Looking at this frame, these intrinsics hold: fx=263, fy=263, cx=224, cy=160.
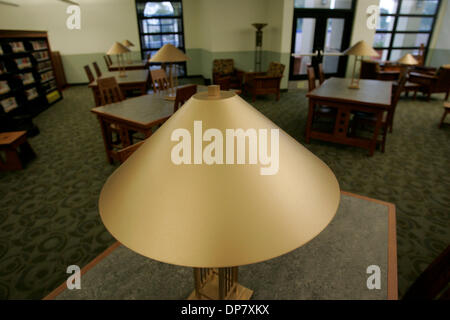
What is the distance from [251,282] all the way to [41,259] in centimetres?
177

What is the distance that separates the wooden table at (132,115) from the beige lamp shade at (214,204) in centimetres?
232

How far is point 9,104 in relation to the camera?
5.18m

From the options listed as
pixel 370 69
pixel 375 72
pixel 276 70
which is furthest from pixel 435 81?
pixel 276 70

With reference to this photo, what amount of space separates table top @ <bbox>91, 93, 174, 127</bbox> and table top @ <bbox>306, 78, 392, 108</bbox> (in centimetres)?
204

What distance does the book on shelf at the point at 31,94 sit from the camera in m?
5.82

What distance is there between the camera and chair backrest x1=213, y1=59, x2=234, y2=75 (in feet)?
24.1

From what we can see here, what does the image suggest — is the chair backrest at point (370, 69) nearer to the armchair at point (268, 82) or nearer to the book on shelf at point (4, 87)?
the armchair at point (268, 82)

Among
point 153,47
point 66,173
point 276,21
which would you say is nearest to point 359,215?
point 66,173

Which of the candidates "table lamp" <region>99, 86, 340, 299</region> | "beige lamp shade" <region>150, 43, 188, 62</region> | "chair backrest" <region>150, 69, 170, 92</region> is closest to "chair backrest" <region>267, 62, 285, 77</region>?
"chair backrest" <region>150, 69, 170, 92</region>

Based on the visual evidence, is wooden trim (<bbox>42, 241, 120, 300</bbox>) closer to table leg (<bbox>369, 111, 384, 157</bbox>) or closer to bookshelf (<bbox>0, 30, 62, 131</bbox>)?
table leg (<bbox>369, 111, 384, 157</bbox>)

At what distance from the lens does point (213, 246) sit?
349 millimetres

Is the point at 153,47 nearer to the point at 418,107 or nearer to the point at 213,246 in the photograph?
the point at 418,107

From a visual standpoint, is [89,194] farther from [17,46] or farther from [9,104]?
[17,46]

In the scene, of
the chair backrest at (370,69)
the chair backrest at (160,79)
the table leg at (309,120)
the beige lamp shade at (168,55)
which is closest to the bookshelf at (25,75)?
the chair backrest at (160,79)
